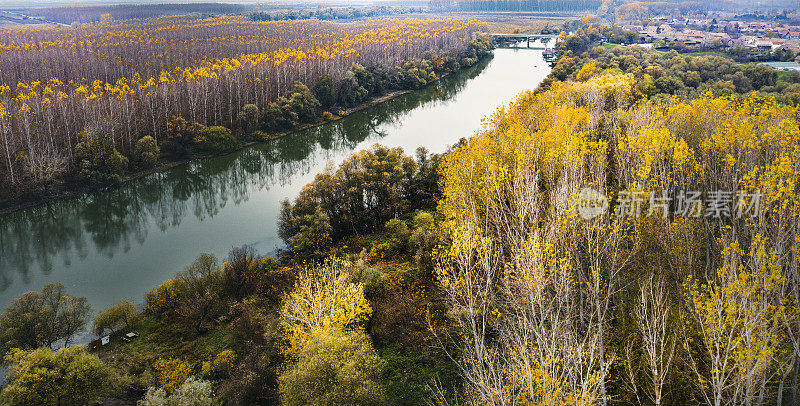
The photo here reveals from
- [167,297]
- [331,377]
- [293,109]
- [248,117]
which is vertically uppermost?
[293,109]

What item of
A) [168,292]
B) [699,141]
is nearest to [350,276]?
[168,292]

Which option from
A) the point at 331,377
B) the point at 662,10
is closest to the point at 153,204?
the point at 331,377

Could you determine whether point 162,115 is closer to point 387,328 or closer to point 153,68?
point 153,68

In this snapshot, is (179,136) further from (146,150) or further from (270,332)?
(270,332)

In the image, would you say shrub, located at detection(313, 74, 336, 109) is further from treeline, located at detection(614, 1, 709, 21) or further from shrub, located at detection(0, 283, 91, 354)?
treeline, located at detection(614, 1, 709, 21)

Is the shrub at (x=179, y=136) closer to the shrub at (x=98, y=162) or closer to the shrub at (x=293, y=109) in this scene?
the shrub at (x=98, y=162)
